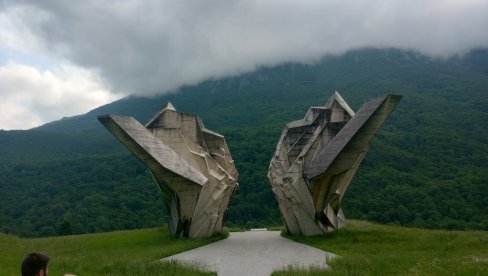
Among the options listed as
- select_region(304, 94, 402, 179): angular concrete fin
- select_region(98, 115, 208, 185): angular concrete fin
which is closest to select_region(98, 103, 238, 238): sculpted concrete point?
select_region(98, 115, 208, 185): angular concrete fin

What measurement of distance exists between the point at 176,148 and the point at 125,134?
4502 millimetres

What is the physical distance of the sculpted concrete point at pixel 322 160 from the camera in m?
15.5

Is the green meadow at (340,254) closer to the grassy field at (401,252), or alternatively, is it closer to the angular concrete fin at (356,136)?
Answer: the grassy field at (401,252)

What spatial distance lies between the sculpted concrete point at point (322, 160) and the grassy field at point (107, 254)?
3679 millimetres

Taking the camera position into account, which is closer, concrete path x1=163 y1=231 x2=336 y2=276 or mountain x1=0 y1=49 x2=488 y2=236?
concrete path x1=163 y1=231 x2=336 y2=276

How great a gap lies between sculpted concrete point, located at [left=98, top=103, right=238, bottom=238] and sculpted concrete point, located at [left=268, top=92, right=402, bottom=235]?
2.75 m

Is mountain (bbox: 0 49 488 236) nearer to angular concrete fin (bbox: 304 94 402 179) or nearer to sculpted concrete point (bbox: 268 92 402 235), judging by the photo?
sculpted concrete point (bbox: 268 92 402 235)

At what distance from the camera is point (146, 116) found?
72.4m

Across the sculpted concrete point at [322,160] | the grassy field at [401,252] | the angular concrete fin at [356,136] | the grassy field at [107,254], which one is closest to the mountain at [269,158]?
the sculpted concrete point at [322,160]

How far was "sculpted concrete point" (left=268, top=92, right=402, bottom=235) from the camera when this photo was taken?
15.5 metres

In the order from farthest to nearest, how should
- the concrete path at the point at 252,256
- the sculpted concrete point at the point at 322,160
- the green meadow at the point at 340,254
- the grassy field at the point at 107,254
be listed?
the sculpted concrete point at the point at 322,160
the concrete path at the point at 252,256
the grassy field at the point at 107,254
the green meadow at the point at 340,254

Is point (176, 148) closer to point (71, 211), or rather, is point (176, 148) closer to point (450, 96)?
point (71, 211)

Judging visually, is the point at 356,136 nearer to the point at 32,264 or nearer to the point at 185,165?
the point at 185,165

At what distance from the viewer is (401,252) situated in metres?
12.5
